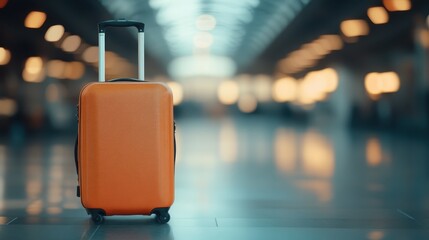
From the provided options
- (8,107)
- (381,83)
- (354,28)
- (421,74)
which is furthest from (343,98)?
(8,107)

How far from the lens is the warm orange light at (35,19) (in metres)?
20.0

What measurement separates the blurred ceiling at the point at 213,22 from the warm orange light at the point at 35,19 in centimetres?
20

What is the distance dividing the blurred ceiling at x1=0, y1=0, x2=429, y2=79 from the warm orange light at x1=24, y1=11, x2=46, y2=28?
0.20m

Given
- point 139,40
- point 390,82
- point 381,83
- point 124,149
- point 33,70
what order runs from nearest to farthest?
point 124,149 → point 139,40 → point 33,70 → point 390,82 → point 381,83

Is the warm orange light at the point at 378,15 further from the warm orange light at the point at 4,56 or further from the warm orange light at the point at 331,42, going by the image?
the warm orange light at the point at 4,56

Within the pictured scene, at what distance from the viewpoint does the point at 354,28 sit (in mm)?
25359

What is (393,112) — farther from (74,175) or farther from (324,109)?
(74,175)

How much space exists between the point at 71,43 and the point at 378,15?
12968 millimetres

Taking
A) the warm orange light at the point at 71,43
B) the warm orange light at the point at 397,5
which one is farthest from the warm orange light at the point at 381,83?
the warm orange light at the point at 71,43

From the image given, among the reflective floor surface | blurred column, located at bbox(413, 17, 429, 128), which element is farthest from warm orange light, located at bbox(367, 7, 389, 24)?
the reflective floor surface

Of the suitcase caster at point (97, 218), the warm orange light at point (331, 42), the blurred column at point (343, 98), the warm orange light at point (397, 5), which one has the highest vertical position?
the warm orange light at point (331, 42)

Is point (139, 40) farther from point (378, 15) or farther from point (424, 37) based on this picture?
point (424, 37)

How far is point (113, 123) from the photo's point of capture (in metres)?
4.41

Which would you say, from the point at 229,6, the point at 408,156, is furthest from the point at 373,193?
the point at 229,6
